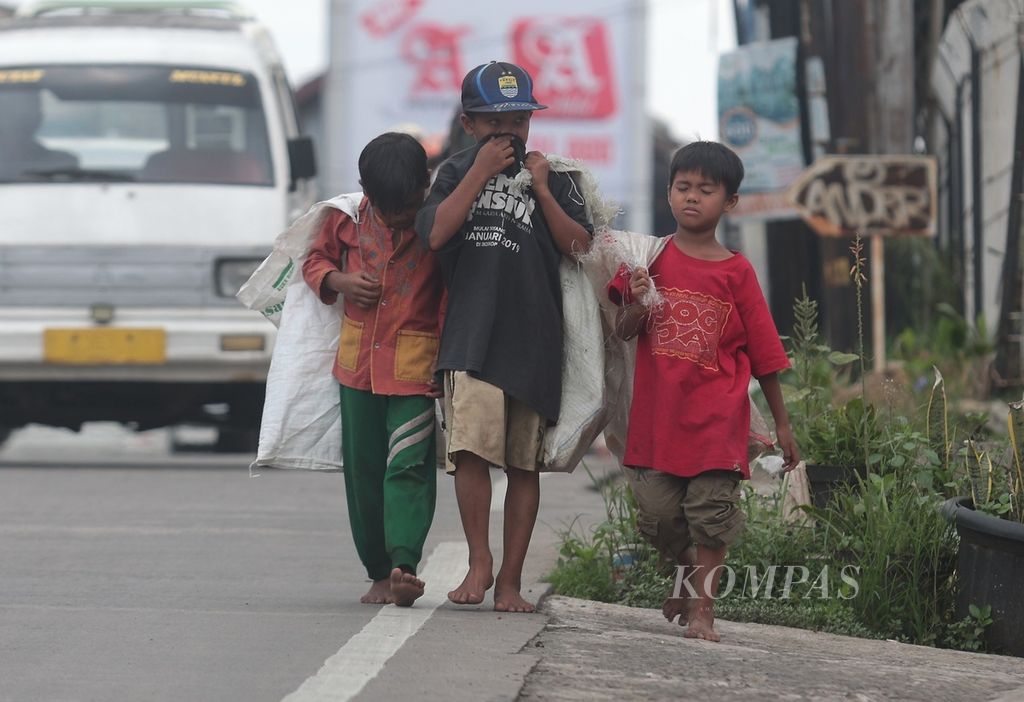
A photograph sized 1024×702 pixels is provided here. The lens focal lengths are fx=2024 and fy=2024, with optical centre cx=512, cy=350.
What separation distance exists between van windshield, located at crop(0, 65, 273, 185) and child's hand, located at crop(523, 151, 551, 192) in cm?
613

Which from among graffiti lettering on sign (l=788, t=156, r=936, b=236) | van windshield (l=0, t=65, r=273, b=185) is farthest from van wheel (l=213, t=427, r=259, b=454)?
graffiti lettering on sign (l=788, t=156, r=936, b=236)

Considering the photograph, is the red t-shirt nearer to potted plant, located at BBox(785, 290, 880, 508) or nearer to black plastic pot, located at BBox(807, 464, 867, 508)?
potted plant, located at BBox(785, 290, 880, 508)

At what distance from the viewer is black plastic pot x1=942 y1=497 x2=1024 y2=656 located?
5.79 meters

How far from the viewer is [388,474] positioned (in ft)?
19.8

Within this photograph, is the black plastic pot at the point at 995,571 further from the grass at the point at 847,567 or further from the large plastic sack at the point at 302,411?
the large plastic sack at the point at 302,411

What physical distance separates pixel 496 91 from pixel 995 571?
201 cm

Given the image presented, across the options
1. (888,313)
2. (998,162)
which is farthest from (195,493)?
(888,313)

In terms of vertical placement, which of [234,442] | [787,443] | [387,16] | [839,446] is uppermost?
[387,16]

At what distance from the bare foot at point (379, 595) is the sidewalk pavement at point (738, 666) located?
500 mm

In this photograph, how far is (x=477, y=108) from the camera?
5820mm

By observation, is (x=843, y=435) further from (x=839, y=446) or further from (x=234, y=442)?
(x=234, y=442)

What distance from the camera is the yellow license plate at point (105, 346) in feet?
36.9

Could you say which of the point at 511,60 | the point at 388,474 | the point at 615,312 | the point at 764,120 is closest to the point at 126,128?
the point at 764,120

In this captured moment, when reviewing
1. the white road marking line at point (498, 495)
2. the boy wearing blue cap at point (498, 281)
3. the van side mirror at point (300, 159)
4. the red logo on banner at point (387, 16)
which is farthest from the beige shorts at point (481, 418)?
the red logo on banner at point (387, 16)
